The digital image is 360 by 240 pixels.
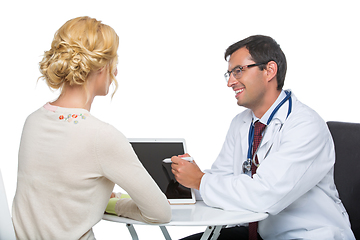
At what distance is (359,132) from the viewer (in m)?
2.67

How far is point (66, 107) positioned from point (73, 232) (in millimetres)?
525

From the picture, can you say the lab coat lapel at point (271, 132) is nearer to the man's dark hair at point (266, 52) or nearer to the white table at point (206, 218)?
the man's dark hair at point (266, 52)

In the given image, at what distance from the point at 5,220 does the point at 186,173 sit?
100 centimetres

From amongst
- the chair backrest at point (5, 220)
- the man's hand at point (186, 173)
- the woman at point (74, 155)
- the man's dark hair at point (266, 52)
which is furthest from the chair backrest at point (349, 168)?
the chair backrest at point (5, 220)

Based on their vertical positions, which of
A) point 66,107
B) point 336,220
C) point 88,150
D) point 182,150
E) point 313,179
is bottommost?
point 336,220

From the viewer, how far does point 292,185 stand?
2.03 metres

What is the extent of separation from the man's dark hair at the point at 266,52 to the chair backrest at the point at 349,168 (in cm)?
65

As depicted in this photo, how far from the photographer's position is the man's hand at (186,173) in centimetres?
222

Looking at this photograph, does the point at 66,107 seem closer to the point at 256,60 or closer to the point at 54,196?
the point at 54,196

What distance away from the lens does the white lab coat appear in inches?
79.7

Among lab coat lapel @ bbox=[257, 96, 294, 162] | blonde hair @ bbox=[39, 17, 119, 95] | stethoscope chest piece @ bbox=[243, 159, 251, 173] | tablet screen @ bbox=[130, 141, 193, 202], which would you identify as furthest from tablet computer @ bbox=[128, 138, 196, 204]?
blonde hair @ bbox=[39, 17, 119, 95]

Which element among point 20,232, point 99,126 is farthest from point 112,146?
point 20,232

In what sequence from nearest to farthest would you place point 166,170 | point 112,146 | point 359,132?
1. point 112,146
2. point 166,170
3. point 359,132

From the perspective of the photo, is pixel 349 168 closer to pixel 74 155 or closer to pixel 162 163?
pixel 162 163
